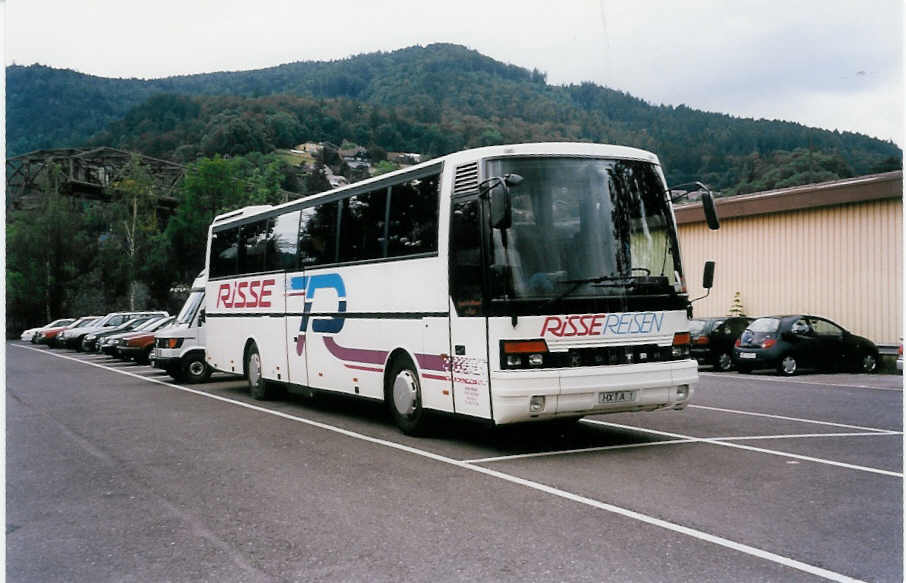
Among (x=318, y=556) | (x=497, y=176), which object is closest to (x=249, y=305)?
(x=497, y=176)

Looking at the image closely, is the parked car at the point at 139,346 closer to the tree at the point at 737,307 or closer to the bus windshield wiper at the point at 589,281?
the tree at the point at 737,307

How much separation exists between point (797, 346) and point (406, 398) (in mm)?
14129

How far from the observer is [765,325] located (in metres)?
22.6

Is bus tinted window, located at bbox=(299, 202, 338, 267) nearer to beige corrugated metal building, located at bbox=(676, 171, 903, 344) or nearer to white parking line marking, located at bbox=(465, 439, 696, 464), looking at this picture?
white parking line marking, located at bbox=(465, 439, 696, 464)

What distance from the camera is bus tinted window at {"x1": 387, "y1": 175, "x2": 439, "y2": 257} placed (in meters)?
10.7

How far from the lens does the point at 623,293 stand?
960 cm

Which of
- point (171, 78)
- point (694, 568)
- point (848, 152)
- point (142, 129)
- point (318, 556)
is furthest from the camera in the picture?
point (171, 78)

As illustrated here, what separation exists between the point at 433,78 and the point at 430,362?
7588cm

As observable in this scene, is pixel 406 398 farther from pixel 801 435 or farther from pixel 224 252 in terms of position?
pixel 224 252

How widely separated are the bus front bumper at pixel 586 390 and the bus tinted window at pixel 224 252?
995cm

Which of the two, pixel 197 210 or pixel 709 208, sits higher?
pixel 197 210

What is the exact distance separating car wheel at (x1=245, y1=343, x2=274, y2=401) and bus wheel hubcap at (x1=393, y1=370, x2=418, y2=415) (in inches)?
223

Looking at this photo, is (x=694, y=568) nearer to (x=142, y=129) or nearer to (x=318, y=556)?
(x=318, y=556)

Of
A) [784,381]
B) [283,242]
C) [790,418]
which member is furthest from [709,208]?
[784,381]
